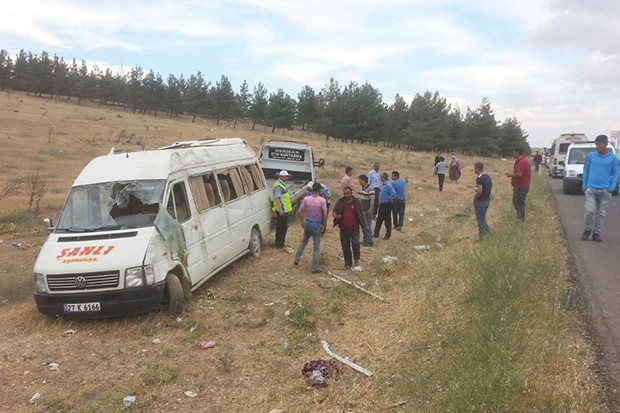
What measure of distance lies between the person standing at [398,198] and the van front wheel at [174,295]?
7131mm

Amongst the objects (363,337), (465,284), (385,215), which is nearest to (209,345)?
(363,337)

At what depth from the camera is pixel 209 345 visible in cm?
565

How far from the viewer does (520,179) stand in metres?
10.1

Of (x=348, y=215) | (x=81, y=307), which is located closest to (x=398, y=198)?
(x=348, y=215)

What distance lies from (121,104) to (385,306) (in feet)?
301

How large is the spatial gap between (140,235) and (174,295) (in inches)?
35.8

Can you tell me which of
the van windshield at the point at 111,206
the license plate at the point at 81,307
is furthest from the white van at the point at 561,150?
the license plate at the point at 81,307

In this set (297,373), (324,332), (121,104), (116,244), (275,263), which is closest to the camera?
(297,373)

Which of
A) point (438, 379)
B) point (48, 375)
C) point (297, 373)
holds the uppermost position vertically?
point (438, 379)

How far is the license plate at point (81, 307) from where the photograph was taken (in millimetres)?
6082

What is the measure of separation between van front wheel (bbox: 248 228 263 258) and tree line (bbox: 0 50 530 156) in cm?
5706

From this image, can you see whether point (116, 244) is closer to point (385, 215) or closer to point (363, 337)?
point (363, 337)

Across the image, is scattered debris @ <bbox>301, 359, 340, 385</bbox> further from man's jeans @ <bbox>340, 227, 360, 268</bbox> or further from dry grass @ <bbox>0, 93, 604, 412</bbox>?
man's jeans @ <bbox>340, 227, 360, 268</bbox>

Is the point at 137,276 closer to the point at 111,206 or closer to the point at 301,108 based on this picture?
the point at 111,206
